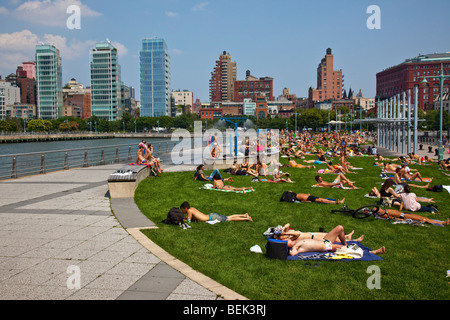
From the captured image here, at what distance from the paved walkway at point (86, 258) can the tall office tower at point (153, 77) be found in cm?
18260

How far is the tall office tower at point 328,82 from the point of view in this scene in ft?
586

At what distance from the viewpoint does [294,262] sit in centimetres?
637

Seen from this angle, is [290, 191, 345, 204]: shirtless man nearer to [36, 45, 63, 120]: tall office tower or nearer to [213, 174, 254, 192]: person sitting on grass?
[213, 174, 254, 192]: person sitting on grass

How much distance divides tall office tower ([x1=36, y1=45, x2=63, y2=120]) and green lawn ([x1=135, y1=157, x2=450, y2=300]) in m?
190

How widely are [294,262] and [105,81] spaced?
18358 centimetres

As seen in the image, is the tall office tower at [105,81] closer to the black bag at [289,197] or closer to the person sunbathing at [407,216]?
the black bag at [289,197]

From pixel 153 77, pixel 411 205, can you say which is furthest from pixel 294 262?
pixel 153 77

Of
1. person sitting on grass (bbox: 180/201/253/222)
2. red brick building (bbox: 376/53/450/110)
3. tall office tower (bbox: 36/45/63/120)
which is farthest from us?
tall office tower (bbox: 36/45/63/120)

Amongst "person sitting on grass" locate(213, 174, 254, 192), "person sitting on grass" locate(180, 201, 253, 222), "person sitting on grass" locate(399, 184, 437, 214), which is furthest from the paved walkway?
"person sitting on grass" locate(399, 184, 437, 214)

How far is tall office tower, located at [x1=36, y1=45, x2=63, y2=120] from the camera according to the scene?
182m

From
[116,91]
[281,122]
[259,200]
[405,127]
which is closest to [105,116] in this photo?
[116,91]

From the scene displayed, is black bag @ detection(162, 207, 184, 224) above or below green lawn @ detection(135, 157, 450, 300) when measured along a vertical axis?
above

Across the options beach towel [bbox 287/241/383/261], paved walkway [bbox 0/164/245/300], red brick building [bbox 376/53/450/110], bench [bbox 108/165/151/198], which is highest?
red brick building [bbox 376/53/450/110]
